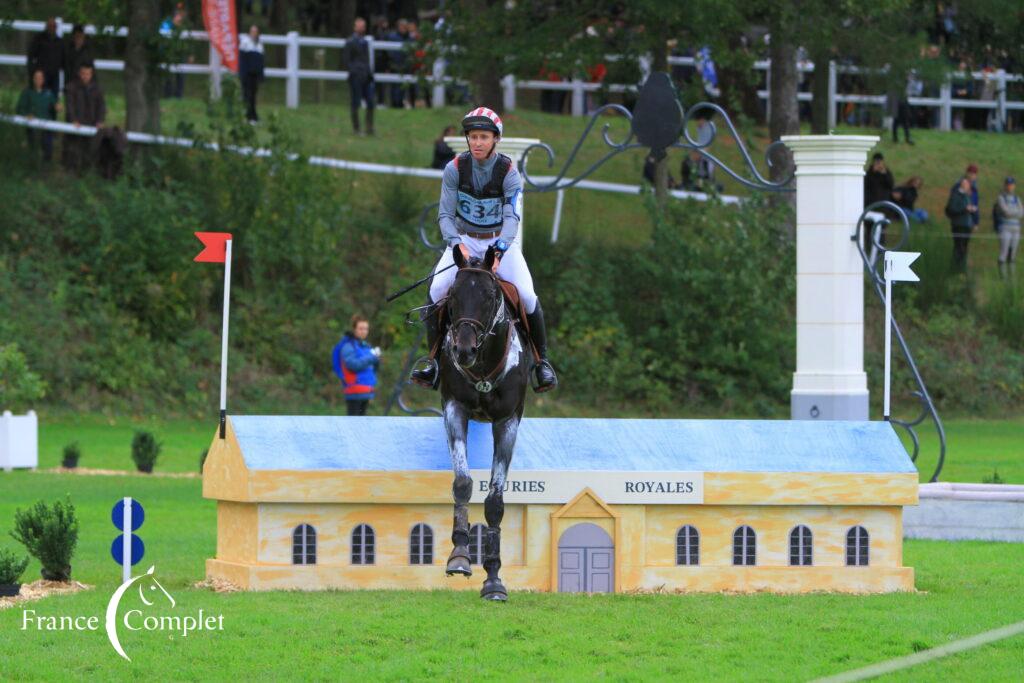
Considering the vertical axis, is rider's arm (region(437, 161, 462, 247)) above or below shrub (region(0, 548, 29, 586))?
above

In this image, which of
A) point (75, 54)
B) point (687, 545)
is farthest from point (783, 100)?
point (687, 545)

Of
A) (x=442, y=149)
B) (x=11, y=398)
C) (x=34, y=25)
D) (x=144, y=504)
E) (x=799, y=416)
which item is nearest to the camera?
(x=144, y=504)

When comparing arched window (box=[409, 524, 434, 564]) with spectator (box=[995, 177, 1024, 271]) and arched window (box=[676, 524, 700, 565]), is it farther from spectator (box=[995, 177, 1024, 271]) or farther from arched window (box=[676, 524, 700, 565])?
spectator (box=[995, 177, 1024, 271])

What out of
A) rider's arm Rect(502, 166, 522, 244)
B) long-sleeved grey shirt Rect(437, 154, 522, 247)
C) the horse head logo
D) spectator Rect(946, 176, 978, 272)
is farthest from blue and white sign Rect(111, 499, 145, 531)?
spectator Rect(946, 176, 978, 272)

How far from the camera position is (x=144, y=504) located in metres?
18.9

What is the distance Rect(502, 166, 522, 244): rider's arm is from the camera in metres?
12.6

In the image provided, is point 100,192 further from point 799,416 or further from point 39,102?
point 799,416

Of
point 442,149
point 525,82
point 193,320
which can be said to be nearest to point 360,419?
point 193,320

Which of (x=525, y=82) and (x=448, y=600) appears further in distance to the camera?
(x=525, y=82)

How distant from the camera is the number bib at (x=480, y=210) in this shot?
41.9 feet

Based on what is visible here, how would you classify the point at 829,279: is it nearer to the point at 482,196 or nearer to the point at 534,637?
the point at 482,196

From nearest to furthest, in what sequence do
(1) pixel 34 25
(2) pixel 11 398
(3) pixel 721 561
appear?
(3) pixel 721 561 < (2) pixel 11 398 < (1) pixel 34 25

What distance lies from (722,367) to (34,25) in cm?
1503

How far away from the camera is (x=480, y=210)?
12.8 metres
